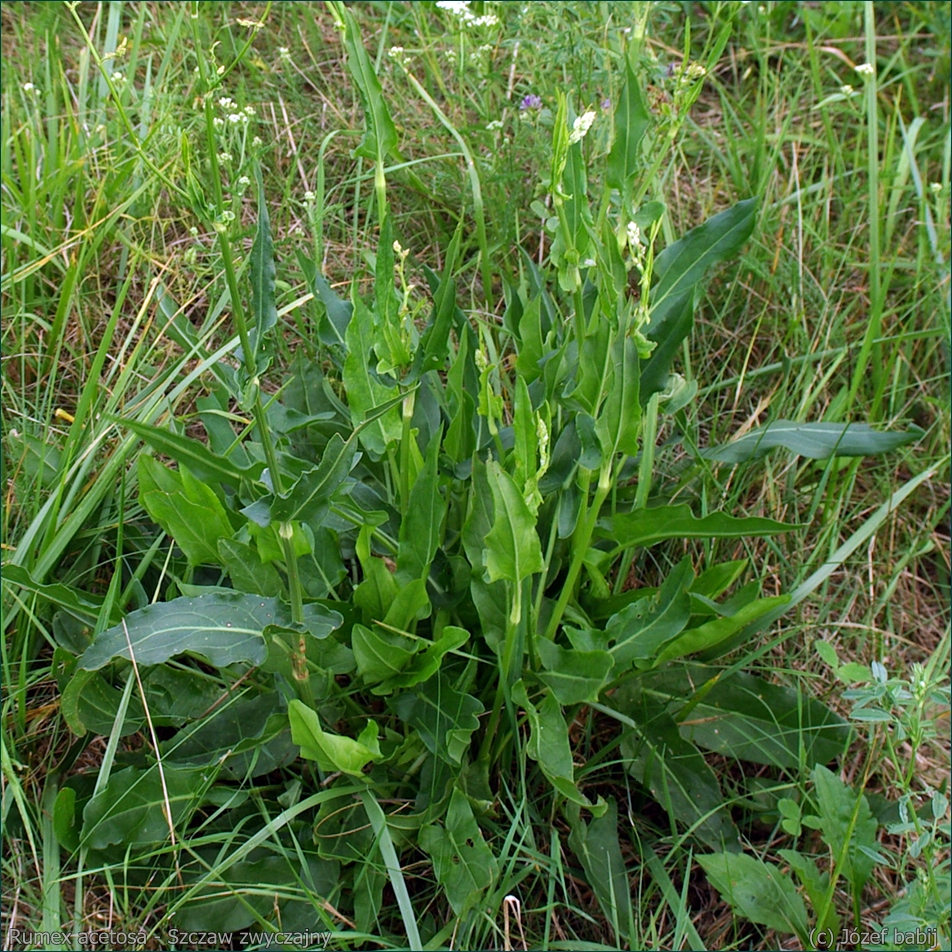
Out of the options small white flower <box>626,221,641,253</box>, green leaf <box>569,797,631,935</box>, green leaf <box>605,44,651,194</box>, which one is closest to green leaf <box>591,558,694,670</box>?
green leaf <box>569,797,631,935</box>

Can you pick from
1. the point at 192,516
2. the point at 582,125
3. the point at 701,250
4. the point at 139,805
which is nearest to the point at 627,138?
the point at 582,125

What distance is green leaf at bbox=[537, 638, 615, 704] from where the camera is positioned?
1.42 metres

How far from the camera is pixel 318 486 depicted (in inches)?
47.3

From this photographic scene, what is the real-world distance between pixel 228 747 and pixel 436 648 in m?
0.39

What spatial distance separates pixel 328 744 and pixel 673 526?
646mm

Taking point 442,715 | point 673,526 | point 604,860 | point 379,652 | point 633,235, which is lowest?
point 604,860

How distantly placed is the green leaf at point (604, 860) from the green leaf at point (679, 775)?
10 centimetres

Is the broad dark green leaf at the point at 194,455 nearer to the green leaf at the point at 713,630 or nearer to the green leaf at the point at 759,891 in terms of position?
the green leaf at the point at 713,630

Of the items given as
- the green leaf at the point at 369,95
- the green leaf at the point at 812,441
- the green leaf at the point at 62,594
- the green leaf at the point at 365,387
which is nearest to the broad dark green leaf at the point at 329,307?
the green leaf at the point at 365,387

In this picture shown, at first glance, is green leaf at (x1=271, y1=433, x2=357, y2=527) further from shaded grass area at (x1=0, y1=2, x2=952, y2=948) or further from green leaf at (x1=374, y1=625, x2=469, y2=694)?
shaded grass area at (x1=0, y1=2, x2=952, y2=948)

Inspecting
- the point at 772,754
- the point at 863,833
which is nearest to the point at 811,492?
the point at 772,754

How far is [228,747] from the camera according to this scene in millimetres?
1542

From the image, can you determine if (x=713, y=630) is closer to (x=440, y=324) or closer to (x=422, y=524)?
(x=422, y=524)

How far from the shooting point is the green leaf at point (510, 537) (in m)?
1.30
